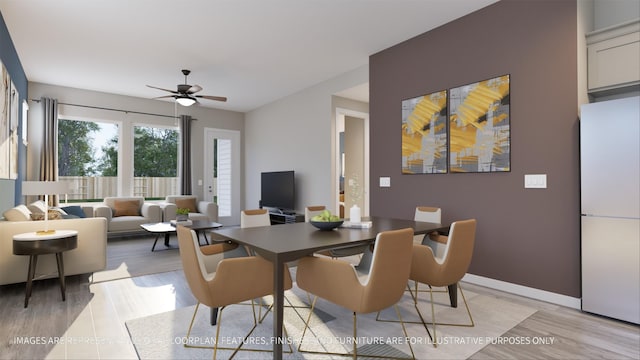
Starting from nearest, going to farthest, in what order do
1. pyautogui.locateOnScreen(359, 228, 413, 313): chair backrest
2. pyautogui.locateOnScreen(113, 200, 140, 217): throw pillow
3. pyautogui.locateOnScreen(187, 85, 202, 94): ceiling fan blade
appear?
pyautogui.locateOnScreen(359, 228, 413, 313): chair backrest < pyautogui.locateOnScreen(187, 85, 202, 94): ceiling fan blade < pyautogui.locateOnScreen(113, 200, 140, 217): throw pillow

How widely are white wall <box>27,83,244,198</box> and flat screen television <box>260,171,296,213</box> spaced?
67.6 inches

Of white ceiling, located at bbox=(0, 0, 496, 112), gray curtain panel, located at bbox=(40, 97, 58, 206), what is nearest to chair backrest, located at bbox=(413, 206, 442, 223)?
white ceiling, located at bbox=(0, 0, 496, 112)

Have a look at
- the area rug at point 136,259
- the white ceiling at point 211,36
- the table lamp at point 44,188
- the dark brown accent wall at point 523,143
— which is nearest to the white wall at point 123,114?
the white ceiling at point 211,36

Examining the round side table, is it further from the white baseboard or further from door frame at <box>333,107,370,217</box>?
the white baseboard

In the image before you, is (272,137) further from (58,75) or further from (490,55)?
(490,55)

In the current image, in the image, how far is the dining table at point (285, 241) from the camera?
182 cm

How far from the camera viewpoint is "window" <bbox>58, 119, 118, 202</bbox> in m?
6.43

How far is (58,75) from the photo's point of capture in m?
5.64

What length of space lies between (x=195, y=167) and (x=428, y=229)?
641 centimetres

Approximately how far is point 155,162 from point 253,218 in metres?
5.07

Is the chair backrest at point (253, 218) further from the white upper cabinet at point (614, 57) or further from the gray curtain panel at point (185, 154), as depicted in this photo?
the gray curtain panel at point (185, 154)

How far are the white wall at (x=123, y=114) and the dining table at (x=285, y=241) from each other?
567 centimetres

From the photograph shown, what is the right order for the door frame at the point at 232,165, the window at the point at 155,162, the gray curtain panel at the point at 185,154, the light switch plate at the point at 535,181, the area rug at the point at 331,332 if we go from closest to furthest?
the area rug at the point at 331,332 < the light switch plate at the point at 535,181 < the window at the point at 155,162 < the gray curtain panel at the point at 185,154 < the door frame at the point at 232,165

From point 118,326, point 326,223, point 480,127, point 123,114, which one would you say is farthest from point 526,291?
point 123,114
